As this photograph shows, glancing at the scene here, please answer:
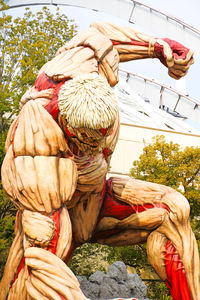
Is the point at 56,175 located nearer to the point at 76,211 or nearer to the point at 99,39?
the point at 76,211

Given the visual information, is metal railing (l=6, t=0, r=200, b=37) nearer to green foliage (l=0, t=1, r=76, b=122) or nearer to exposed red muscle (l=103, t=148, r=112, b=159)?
green foliage (l=0, t=1, r=76, b=122)

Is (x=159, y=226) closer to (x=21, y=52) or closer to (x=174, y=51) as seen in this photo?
(x=174, y=51)

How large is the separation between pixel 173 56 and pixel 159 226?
958 mm

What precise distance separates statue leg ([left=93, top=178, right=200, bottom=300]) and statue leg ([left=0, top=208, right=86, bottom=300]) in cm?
48

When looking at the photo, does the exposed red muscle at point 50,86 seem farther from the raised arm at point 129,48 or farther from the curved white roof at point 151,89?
the curved white roof at point 151,89

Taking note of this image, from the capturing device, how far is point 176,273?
2297mm

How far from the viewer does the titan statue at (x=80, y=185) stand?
191 centimetres

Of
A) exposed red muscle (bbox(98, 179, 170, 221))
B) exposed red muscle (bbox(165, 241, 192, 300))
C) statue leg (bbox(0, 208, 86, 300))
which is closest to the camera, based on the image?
statue leg (bbox(0, 208, 86, 300))

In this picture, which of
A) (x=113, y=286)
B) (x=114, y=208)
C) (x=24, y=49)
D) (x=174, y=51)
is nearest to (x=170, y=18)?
(x=24, y=49)


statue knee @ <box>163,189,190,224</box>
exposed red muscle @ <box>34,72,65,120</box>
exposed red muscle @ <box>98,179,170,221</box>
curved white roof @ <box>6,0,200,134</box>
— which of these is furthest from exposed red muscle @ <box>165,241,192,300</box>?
curved white roof @ <box>6,0,200,134</box>

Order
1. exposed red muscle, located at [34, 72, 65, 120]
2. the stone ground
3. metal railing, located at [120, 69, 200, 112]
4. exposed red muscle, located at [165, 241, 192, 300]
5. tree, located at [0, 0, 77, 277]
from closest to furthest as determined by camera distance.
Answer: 1. exposed red muscle, located at [34, 72, 65, 120]
2. exposed red muscle, located at [165, 241, 192, 300]
3. the stone ground
4. tree, located at [0, 0, 77, 277]
5. metal railing, located at [120, 69, 200, 112]

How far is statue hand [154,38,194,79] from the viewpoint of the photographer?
2.55 metres

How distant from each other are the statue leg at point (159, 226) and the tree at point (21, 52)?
18.1ft

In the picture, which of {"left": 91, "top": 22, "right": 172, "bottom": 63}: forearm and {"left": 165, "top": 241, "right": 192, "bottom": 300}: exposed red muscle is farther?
{"left": 91, "top": 22, "right": 172, "bottom": 63}: forearm
